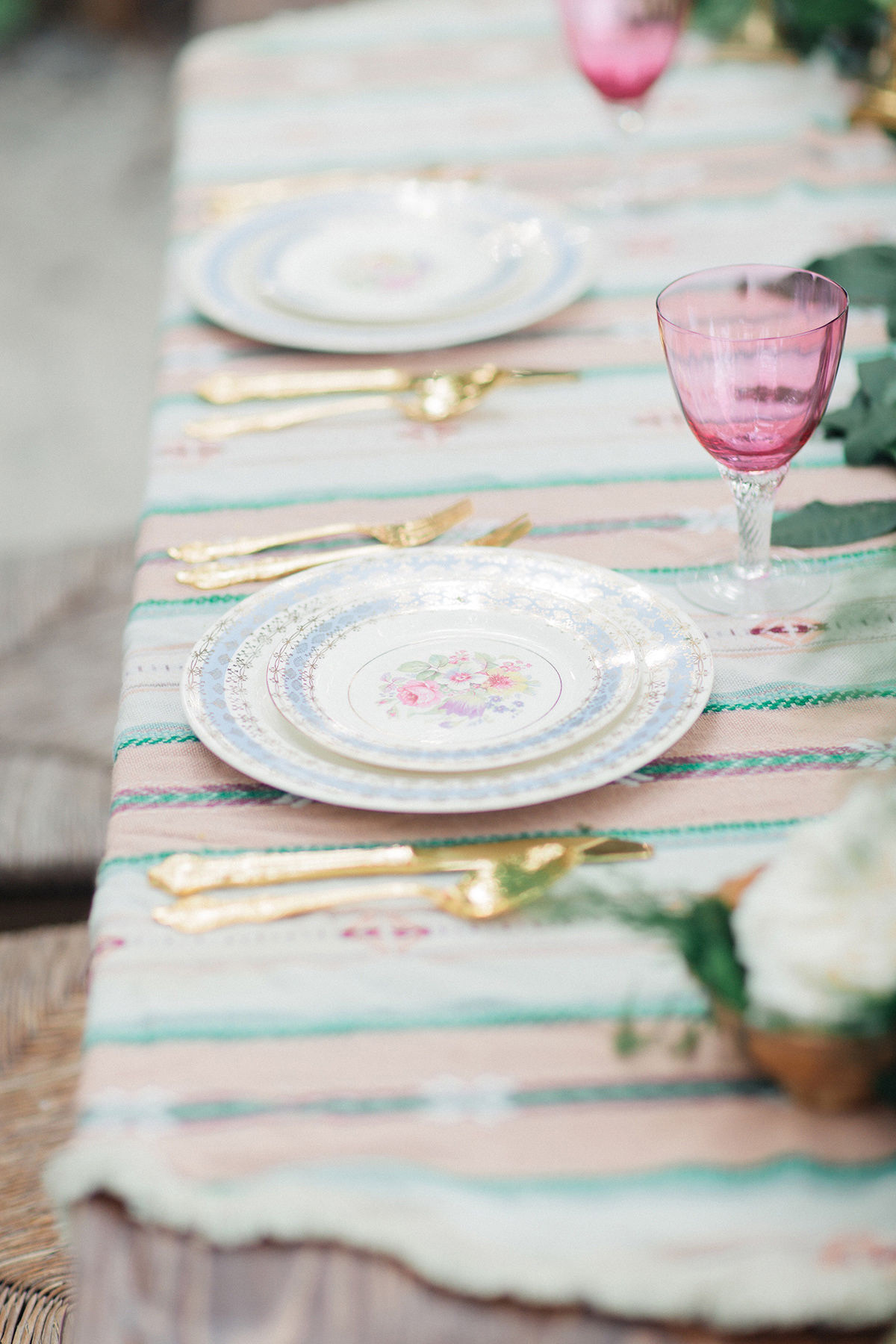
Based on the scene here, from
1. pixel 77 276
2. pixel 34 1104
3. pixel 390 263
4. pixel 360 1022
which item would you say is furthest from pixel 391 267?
pixel 77 276

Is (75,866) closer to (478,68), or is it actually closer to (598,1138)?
(598,1138)

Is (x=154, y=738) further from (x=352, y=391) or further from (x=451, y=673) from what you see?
(x=352, y=391)

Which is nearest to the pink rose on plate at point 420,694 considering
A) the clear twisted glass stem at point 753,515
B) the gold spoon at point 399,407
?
the clear twisted glass stem at point 753,515

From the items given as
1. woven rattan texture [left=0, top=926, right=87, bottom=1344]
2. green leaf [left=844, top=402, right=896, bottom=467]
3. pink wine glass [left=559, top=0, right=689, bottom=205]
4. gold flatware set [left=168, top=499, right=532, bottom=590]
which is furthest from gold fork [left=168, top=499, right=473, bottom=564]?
pink wine glass [left=559, top=0, right=689, bottom=205]

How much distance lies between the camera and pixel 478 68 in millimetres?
1688

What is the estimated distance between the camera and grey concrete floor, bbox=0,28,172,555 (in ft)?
9.09

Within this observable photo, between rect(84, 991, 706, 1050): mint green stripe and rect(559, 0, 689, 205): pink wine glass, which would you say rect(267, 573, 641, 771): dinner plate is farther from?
rect(559, 0, 689, 205): pink wine glass

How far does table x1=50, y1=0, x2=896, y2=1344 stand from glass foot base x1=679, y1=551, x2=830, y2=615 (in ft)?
0.05

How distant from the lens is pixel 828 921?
439mm

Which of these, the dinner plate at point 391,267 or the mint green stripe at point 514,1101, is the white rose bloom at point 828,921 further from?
the dinner plate at point 391,267

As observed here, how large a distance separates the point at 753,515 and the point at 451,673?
20cm

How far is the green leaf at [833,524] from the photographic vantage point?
31.7 inches

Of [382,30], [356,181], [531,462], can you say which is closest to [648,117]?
[356,181]

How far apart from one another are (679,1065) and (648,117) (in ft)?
4.16
